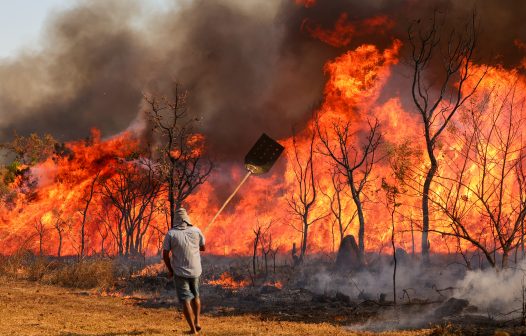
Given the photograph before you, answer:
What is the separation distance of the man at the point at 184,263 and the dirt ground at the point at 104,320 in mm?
912

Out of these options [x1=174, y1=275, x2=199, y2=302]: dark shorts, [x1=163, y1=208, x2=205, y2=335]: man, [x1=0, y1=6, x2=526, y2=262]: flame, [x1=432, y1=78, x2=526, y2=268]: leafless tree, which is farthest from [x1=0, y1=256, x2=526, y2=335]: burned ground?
[x1=0, y1=6, x2=526, y2=262]: flame

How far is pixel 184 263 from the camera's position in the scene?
10430 mm

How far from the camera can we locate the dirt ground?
11.8 metres

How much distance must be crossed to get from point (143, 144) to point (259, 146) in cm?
2955

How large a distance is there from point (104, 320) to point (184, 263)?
5276mm

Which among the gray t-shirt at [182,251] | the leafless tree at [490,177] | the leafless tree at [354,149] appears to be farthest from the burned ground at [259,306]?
the leafless tree at [354,149]

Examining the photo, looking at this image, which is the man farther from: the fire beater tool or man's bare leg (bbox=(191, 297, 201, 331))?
the fire beater tool

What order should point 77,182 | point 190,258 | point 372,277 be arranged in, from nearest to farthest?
point 190,258 → point 372,277 → point 77,182

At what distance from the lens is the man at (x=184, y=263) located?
10.4 meters

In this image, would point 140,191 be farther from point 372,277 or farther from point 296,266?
point 372,277

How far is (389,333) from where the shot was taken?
11266mm

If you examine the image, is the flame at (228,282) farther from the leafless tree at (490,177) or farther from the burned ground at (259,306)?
the leafless tree at (490,177)

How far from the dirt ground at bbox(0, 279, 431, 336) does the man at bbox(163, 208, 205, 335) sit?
0.91 m

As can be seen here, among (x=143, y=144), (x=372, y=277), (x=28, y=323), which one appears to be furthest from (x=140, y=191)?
(x=28, y=323)
